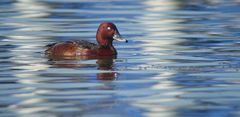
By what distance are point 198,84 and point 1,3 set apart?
1728cm

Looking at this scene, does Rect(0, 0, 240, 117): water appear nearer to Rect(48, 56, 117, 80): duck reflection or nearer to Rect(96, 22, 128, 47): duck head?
Rect(48, 56, 117, 80): duck reflection

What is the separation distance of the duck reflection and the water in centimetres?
2

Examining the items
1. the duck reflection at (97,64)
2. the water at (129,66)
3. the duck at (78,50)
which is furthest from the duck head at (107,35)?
the duck reflection at (97,64)

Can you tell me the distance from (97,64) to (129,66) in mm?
752

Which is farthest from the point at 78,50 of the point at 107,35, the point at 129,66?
the point at 129,66

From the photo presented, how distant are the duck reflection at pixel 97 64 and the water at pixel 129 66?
15 millimetres

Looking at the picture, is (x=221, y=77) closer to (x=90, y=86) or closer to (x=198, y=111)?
(x=90, y=86)

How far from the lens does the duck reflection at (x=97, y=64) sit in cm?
1445

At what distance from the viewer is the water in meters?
11.5

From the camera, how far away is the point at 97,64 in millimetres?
16156

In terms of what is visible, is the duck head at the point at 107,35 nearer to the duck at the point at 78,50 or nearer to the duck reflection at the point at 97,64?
the duck at the point at 78,50

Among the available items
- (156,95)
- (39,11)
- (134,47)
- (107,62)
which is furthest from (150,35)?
(156,95)

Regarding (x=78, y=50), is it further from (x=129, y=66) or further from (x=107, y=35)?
(x=129, y=66)

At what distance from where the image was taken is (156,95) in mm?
12258
